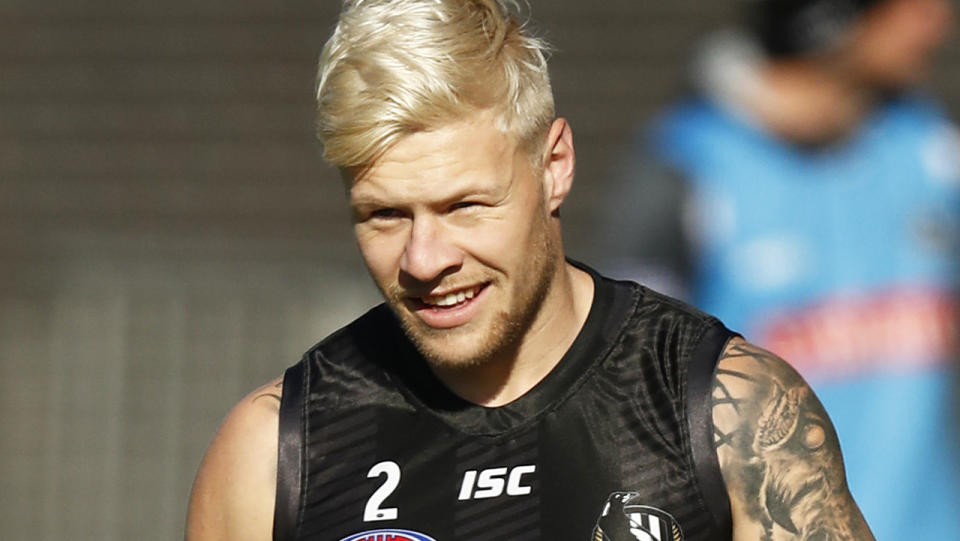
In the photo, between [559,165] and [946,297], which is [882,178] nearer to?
[946,297]

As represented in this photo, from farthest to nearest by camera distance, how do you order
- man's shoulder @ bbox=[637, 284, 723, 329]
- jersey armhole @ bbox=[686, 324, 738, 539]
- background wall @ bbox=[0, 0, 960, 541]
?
background wall @ bbox=[0, 0, 960, 541], man's shoulder @ bbox=[637, 284, 723, 329], jersey armhole @ bbox=[686, 324, 738, 539]

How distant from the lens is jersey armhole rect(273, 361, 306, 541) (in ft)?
11.1

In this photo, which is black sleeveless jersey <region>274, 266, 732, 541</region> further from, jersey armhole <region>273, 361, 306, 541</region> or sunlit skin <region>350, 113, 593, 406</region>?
sunlit skin <region>350, 113, 593, 406</region>

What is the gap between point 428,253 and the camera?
3.26 meters

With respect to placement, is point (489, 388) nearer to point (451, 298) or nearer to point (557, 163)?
point (451, 298)

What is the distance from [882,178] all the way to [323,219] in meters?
3.90

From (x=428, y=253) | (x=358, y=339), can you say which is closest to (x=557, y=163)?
(x=428, y=253)

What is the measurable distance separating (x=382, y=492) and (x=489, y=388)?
0.31m

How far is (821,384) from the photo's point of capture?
18.4ft

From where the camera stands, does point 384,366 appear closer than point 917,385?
Yes

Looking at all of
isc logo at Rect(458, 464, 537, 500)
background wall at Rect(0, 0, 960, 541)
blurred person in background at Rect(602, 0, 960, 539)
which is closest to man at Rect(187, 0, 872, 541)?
isc logo at Rect(458, 464, 537, 500)

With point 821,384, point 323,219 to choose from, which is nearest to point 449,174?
point 821,384

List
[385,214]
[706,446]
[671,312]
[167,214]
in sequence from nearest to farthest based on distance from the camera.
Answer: [706,446] → [385,214] → [671,312] → [167,214]

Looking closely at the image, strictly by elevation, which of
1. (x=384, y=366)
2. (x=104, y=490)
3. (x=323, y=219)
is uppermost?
(x=384, y=366)
